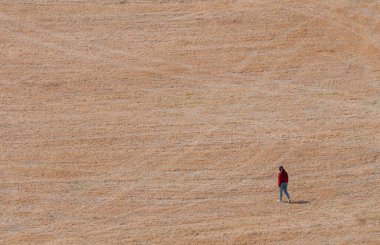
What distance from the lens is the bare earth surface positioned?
30.3 m

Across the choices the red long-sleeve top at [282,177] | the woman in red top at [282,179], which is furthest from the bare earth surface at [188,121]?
the red long-sleeve top at [282,177]

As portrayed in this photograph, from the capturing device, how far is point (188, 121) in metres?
35.2

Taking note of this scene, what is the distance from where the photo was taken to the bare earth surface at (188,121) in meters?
30.3

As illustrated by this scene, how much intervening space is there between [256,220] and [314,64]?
10.5 meters

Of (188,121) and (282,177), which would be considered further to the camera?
(188,121)

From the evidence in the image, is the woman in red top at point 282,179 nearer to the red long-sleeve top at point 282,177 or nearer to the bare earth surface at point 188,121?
the red long-sleeve top at point 282,177

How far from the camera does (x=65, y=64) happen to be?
125ft

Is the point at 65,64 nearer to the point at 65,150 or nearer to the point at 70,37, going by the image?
the point at 70,37

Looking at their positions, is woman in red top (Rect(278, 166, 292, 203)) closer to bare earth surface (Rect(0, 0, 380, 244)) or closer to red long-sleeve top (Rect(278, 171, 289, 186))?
red long-sleeve top (Rect(278, 171, 289, 186))

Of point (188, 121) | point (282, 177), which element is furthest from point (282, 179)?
point (188, 121)

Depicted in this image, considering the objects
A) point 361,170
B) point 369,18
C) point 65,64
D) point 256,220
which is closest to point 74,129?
point 65,64

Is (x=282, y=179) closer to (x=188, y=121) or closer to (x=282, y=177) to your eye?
(x=282, y=177)

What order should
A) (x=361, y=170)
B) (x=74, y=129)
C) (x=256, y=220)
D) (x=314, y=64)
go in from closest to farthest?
(x=256, y=220)
(x=361, y=170)
(x=74, y=129)
(x=314, y=64)

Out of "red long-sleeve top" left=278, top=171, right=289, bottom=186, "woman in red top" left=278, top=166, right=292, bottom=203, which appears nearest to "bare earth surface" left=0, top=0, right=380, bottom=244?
"woman in red top" left=278, top=166, right=292, bottom=203
